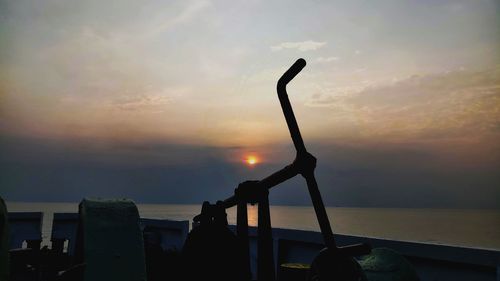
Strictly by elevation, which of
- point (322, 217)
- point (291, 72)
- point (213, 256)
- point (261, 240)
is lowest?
point (213, 256)

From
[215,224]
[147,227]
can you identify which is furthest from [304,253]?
[147,227]

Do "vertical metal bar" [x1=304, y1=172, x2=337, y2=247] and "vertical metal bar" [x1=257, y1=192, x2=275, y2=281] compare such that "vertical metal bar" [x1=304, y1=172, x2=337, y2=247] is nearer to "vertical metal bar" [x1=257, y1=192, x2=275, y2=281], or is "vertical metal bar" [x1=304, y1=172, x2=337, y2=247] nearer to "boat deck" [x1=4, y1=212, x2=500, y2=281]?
"vertical metal bar" [x1=257, y1=192, x2=275, y2=281]

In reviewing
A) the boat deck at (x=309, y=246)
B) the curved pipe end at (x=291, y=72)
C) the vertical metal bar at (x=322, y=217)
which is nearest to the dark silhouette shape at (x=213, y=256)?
the vertical metal bar at (x=322, y=217)

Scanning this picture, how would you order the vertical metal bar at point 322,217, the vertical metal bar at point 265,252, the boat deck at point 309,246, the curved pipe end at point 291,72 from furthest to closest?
the boat deck at point 309,246 → the vertical metal bar at point 265,252 → the curved pipe end at point 291,72 → the vertical metal bar at point 322,217

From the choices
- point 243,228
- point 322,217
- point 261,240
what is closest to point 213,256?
point 243,228

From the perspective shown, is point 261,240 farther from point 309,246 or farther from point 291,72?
point 309,246

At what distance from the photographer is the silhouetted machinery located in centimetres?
263

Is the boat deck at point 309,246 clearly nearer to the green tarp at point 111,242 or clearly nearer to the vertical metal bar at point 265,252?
the vertical metal bar at point 265,252

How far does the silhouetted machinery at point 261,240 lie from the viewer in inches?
104

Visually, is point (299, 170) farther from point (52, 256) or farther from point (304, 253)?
point (52, 256)

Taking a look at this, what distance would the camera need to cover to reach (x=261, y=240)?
10.9 ft

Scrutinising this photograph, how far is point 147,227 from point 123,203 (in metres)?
5.63

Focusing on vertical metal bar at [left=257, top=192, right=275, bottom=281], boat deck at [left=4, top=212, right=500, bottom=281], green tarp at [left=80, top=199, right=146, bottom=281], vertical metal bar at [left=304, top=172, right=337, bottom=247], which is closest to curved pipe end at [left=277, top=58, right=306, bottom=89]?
vertical metal bar at [left=304, top=172, right=337, bottom=247]

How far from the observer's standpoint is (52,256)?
841 cm
